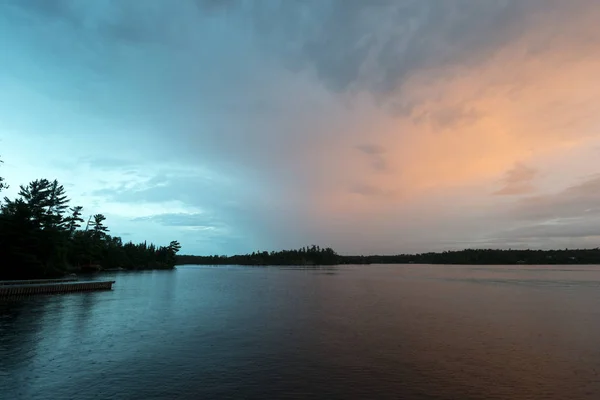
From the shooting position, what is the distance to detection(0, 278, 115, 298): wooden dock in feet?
154

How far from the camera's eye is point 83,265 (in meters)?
115

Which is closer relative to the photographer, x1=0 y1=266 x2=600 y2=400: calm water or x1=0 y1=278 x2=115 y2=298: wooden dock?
x1=0 y1=266 x2=600 y2=400: calm water

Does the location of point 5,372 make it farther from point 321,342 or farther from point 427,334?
point 427,334

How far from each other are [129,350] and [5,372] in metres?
6.47

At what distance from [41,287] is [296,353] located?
4761cm

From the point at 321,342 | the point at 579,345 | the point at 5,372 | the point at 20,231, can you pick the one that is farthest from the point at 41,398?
the point at 20,231

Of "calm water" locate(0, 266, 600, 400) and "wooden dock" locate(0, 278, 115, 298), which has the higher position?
"wooden dock" locate(0, 278, 115, 298)

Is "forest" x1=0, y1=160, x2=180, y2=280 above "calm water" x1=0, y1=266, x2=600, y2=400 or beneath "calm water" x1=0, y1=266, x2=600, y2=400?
above

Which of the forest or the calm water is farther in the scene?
the forest

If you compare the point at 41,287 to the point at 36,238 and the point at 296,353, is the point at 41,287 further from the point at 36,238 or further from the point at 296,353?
the point at 296,353

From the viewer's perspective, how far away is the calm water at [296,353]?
1603cm

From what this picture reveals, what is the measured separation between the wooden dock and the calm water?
32.2 ft

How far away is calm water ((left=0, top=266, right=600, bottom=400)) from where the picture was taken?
16031 millimetres

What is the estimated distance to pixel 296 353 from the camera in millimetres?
22375
